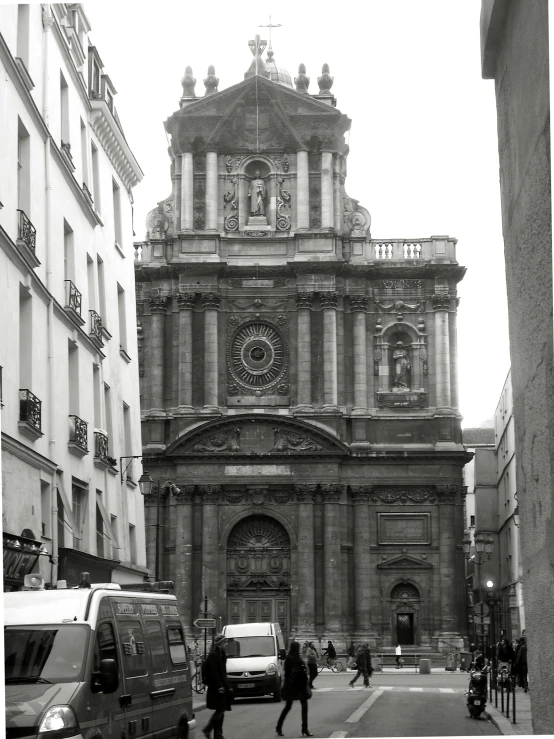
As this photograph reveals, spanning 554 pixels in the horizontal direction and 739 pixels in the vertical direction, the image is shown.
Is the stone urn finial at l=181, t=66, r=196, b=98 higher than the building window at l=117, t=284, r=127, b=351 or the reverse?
higher

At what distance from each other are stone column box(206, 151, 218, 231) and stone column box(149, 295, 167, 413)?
4250 millimetres

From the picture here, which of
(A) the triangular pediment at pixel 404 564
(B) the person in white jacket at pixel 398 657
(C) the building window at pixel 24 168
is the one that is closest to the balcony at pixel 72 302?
(C) the building window at pixel 24 168

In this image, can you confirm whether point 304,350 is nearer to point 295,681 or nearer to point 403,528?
point 403,528

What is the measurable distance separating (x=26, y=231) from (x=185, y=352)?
40.4m

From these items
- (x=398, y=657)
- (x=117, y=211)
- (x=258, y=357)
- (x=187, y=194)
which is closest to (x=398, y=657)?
(x=398, y=657)

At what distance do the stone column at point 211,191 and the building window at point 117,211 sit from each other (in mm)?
29786

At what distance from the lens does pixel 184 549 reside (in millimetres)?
59031

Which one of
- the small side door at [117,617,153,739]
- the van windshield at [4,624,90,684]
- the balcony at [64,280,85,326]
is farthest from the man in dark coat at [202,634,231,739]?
the balcony at [64,280,85,326]

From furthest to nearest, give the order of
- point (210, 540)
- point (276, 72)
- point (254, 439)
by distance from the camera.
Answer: point (276, 72) → point (254, 439) → point (210, 540)

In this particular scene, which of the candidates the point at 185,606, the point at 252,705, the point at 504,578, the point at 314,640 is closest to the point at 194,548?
the point at 185,606

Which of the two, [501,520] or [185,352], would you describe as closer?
[185,352]

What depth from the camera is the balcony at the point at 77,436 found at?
24.4 meters

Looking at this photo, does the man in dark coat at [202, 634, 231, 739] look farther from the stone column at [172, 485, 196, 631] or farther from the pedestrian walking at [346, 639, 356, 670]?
the stone column at [172, 485, 196, 631]

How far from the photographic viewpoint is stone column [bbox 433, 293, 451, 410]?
60.9 m
